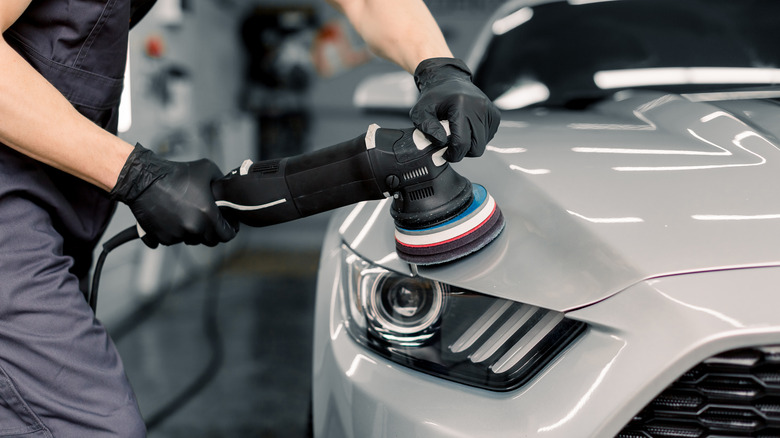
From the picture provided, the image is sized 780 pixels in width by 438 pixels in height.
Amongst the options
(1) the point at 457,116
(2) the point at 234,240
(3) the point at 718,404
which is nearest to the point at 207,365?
(1) the point at 457,116

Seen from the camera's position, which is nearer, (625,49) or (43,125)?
(43,125)

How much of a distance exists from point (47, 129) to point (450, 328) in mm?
605

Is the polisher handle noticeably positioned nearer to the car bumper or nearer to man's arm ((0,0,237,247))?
man's arm ((0,0,237,247))

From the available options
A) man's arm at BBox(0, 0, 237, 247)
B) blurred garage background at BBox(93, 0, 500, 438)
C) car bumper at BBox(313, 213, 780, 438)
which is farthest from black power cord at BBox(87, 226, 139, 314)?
blurred garage background at BBox(93, 0, 500, 438)

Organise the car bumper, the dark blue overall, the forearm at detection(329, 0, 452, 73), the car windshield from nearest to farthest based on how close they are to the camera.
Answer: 1. the car bumper
2. the dark blue overall
3. the forearm at detection(329, 0, 452, 73)
4. the car windshield

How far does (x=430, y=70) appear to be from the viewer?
1.11 metres

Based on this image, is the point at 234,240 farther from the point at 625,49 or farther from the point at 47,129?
the point at 47,129

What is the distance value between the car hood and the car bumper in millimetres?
28

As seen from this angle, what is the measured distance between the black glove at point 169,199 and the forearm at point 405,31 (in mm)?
482

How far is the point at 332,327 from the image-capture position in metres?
1.02

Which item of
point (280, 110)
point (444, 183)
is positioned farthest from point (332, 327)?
point (280, 110)

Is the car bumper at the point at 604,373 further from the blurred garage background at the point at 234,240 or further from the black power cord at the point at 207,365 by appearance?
the blurred garage background at the point at 234,240

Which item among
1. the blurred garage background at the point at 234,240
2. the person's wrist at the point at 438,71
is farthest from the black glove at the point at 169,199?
the blurred garage background at the point at 234,240

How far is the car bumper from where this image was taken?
0.75 meters
